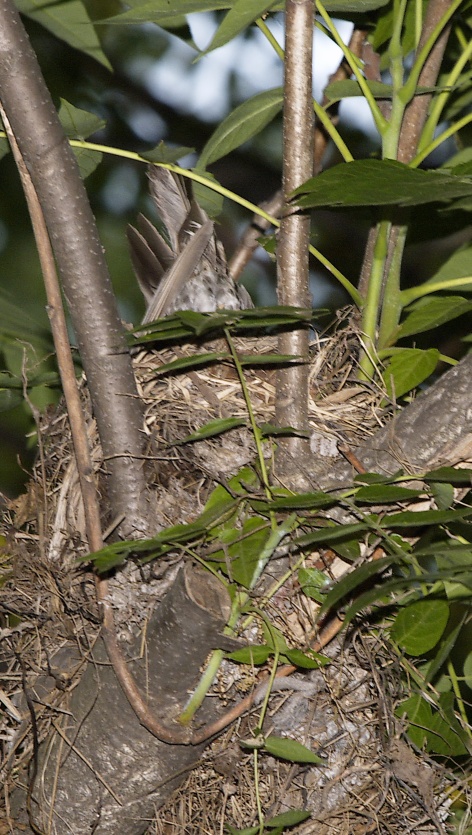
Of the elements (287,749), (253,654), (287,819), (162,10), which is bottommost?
(287,819)

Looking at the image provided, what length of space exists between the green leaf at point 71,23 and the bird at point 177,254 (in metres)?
0.49

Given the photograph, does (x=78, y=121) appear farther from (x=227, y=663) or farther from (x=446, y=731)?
(x=446, y=731)

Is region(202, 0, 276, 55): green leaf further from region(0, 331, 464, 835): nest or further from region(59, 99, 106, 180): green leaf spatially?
region(0, 331, 464, 835): nest

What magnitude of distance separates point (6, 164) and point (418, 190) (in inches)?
113

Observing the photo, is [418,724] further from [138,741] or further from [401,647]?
[138,741]

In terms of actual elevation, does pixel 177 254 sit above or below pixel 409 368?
above

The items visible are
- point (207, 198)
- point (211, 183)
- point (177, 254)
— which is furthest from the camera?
point (177, 254)

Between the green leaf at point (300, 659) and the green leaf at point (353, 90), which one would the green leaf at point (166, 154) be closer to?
the green leaf at point (353, 90)

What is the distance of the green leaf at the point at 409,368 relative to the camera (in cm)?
141

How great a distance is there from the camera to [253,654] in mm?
1229

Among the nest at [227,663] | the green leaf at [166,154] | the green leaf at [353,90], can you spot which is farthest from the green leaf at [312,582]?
the green leaf at [353,90]

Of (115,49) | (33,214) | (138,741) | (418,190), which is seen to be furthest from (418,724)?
(115,49)

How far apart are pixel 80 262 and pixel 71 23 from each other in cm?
58

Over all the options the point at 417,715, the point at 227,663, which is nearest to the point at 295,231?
the point at 227,663
